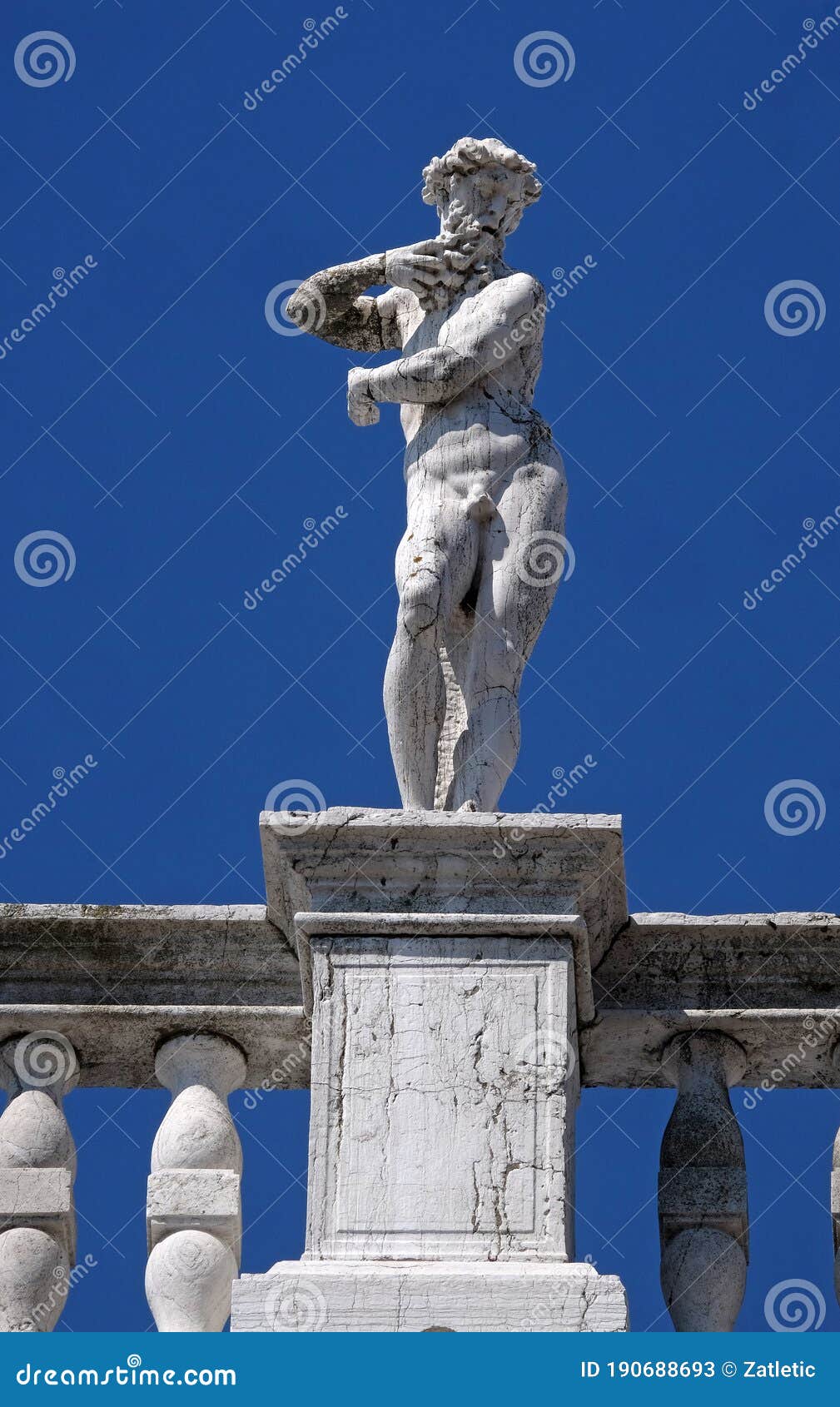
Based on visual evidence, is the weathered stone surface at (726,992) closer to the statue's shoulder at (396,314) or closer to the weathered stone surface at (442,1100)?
the weathered stone surface at (442,1100)

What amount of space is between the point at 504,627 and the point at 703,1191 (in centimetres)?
233

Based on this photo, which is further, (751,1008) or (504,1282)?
(751,1008)

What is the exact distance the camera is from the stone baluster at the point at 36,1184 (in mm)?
9977

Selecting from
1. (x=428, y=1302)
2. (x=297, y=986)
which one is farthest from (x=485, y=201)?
(x=428, y=1302)

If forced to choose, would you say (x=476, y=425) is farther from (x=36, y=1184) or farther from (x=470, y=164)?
(x=36, y=1184)

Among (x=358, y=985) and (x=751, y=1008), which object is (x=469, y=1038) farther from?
(x=751, y=1008)

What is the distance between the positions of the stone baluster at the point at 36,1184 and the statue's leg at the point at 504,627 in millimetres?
1837

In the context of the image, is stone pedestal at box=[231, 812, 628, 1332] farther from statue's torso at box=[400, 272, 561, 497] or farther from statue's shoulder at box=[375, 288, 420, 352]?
statue's shoulder at box=[375, 288, 420, 352]

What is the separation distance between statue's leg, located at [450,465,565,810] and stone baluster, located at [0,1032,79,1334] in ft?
6.03

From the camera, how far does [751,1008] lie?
423 inches

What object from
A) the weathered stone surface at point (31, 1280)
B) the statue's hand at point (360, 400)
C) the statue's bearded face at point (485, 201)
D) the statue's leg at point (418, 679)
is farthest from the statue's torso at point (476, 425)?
the weathered stone surface at point (31, 1280)

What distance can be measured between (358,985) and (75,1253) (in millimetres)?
1504

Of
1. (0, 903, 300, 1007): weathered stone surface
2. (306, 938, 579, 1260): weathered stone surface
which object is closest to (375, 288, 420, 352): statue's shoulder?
(0, 903, 300, 1007): weathered stone surface
